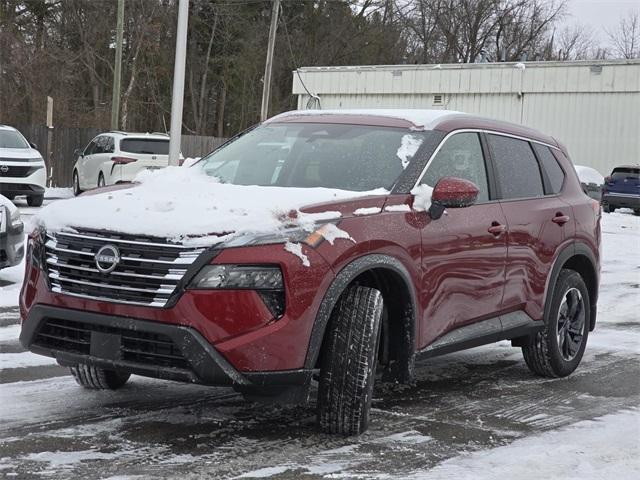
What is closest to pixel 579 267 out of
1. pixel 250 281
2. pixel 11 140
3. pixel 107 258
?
pixel 250 281

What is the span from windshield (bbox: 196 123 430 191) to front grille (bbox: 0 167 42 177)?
14648mm

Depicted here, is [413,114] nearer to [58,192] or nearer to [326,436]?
[326,436]

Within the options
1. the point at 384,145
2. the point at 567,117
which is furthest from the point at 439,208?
the point at 567,117

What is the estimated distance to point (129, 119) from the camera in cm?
4750

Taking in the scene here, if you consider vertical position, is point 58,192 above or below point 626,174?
below

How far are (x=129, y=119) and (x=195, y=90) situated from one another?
14.5ft

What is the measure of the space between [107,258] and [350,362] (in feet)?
4.21

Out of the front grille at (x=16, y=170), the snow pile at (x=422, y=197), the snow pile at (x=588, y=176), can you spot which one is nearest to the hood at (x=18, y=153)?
the front grille at (x=16, y=170)

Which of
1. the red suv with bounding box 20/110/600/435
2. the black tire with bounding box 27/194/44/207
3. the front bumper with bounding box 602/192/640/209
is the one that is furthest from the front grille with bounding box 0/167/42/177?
the front bumper with bounding box 602/192/640/209

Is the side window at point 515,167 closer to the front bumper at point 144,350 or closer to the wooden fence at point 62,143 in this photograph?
the front bumper at point 144,350

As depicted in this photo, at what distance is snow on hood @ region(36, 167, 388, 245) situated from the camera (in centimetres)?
450

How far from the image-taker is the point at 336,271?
4727 mm

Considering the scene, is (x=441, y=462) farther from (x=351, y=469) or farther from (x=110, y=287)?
(x=110, y=287)

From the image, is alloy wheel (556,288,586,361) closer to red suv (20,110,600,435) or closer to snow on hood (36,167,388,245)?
red suv (20,110,600,435)
